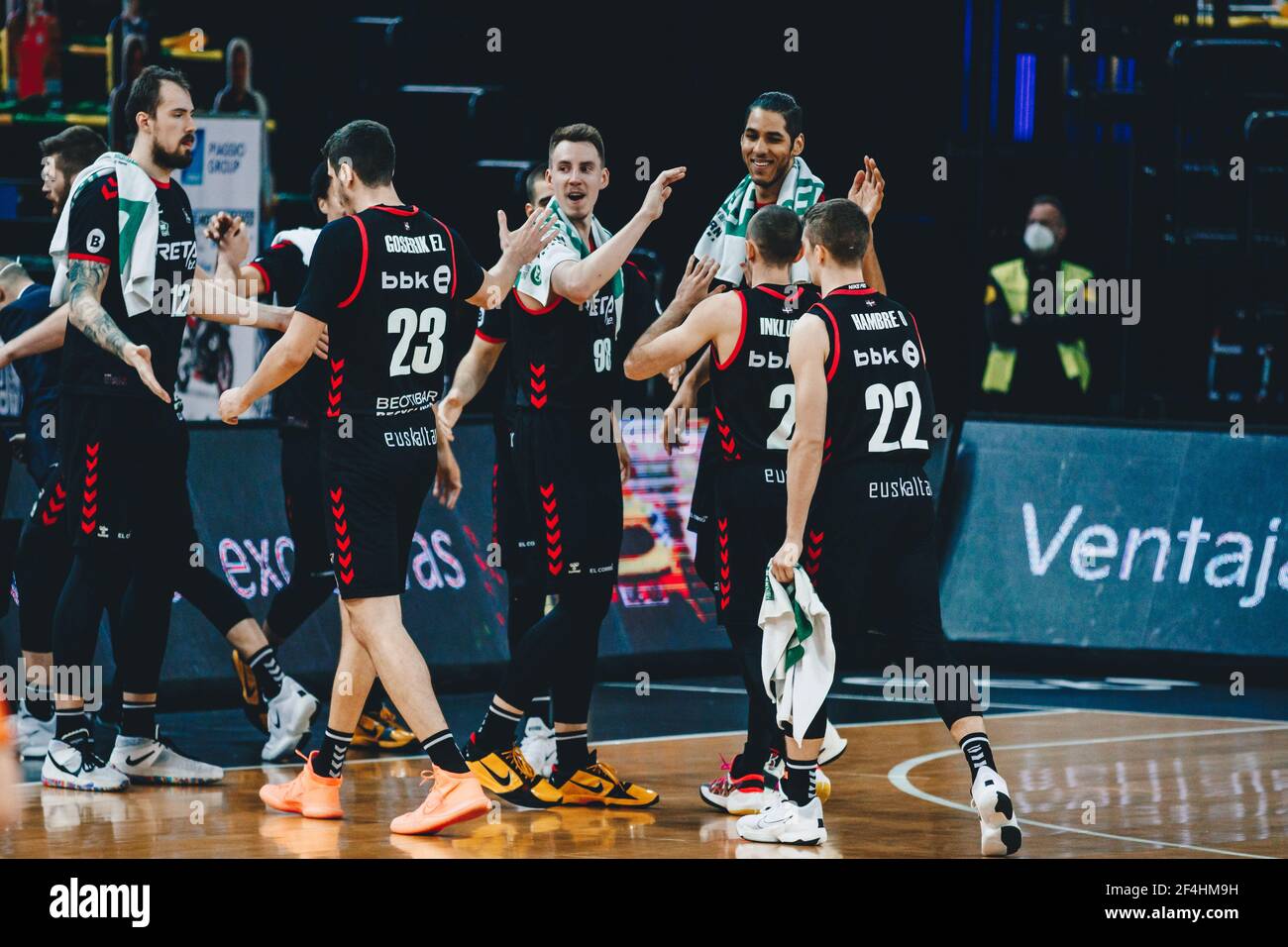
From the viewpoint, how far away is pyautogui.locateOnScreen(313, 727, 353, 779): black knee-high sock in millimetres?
7660

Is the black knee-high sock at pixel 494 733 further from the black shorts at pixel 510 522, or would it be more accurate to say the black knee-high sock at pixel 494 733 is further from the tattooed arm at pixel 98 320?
the tattooed arm at pixel 98 320

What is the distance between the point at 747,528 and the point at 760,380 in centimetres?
58

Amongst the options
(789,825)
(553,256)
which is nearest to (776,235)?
(553,256)

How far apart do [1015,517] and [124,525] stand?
6125 mm

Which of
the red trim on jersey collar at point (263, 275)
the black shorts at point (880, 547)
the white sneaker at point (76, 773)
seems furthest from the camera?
the red trim on jersey collar at point (263, 275)

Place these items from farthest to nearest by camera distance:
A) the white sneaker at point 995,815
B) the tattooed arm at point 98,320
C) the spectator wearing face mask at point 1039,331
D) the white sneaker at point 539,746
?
the spectator wearing face mask at point 1039,331 < the white sneaker at point 539,746 < the tattooed arm at point 98,320 < the white sneaker at point 995,815

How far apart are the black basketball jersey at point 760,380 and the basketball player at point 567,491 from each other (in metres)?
0.53

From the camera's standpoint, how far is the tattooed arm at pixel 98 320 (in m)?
7.78

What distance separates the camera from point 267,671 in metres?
8.77

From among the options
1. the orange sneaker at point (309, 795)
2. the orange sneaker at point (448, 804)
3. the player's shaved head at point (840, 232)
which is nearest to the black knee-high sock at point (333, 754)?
the orange sneaker at point (309, 795)

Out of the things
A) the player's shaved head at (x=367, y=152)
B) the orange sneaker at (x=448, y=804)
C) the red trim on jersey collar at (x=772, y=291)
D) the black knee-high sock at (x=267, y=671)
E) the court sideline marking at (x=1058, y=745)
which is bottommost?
the court sideline marking at (x=1058, y=745)

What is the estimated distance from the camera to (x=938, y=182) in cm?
1516

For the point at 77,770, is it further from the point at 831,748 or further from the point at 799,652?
the point at 831,748

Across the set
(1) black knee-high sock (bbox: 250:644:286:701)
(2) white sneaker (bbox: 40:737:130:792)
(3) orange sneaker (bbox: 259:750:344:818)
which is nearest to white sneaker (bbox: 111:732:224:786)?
(2) white sneaker (bbox: 40:737:130:792)
